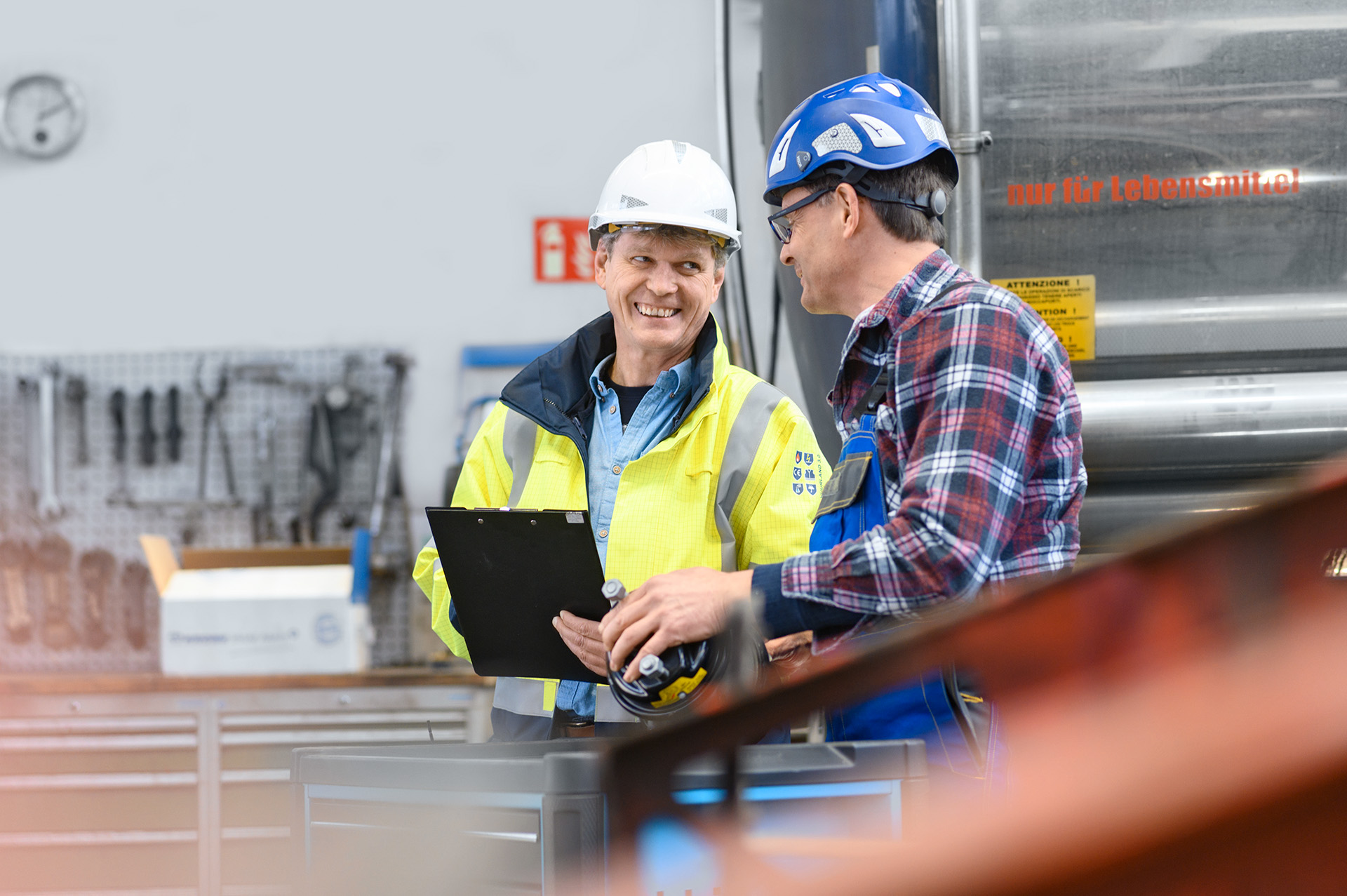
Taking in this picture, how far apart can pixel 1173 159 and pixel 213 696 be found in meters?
2.83

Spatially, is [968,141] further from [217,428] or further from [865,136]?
[217,428]

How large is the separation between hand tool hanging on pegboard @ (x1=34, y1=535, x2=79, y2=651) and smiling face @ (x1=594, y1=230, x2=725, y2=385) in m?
2.85

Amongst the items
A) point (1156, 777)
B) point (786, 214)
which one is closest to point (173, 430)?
point (786, 214)

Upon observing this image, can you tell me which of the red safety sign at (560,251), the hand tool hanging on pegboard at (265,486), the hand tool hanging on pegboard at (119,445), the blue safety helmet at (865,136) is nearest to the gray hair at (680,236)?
the blue safety helmet at (865,136)

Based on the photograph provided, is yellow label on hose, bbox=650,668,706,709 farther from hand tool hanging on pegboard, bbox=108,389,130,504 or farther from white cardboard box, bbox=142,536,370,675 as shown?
hand tool hanging on pegboard, bbox=108,389,130,504

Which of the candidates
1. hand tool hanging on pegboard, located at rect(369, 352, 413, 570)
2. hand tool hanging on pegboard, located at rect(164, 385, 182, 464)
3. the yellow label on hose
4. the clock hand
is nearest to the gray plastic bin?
the yellow label on hose

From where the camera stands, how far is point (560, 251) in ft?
12.2

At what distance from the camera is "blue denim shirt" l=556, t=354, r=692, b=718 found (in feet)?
5.24

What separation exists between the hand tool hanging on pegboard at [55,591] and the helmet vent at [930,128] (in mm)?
3462

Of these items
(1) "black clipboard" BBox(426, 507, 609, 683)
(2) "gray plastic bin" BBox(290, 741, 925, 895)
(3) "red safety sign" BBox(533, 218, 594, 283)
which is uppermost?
Answer: (3) "red safety sign" BBox(533, 218, 594, 283)

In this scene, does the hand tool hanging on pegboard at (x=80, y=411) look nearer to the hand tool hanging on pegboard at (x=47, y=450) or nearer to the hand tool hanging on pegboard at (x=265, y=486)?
the hand tool hanging on pegboard at (x=47, y=450)

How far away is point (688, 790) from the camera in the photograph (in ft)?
1.81

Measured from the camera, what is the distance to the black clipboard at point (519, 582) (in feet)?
4.11

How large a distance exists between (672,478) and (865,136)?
1.97 feet
